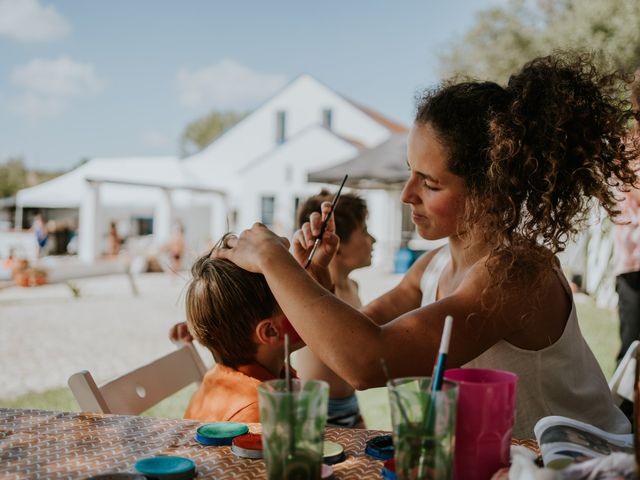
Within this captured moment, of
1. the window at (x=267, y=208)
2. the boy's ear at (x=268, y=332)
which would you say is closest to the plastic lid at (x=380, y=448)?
the boy's ear at (x=268, y=332)

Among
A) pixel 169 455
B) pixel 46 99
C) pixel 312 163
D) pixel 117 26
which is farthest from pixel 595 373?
pixel 46 99

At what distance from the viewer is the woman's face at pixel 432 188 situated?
5.33 feet

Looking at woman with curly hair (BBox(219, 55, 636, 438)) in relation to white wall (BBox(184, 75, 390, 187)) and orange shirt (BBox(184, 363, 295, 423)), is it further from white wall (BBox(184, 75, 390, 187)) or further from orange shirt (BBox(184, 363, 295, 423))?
white wall (BBox(184, 75, 390, 187))

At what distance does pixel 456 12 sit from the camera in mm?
25172

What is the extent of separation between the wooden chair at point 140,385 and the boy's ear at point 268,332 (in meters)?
0.36

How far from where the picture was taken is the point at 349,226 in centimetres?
345

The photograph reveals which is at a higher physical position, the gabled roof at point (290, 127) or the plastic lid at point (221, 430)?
the gabled roof at point (290, 127)

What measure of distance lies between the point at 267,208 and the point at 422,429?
78.9ft

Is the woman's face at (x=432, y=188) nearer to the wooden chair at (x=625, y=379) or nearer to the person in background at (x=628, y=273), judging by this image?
the wooden chair at (x=625, y=379)

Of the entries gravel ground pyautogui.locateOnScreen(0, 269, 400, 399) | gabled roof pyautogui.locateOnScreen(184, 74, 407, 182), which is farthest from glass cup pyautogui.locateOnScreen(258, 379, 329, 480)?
gabled roof pyautogui.locateOnScreen(184, 74, 407, 182)

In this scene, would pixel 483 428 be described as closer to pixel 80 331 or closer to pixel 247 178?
pixel 80 331

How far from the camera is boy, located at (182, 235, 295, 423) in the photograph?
189 cm

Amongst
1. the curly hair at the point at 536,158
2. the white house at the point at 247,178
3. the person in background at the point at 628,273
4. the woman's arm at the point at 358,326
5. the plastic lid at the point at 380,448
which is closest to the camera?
the plastic lid at the point at 380,448

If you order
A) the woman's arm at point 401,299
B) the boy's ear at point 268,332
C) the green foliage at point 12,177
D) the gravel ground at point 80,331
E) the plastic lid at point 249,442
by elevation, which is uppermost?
the green foliage at point 12,177
